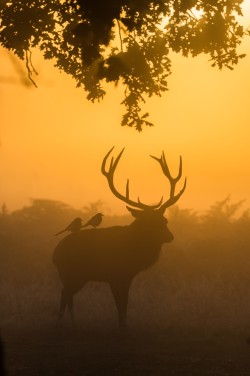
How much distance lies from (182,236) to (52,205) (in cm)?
920

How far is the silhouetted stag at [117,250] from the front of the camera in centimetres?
1478

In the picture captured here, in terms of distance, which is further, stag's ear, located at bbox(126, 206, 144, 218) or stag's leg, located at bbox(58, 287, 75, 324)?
stag's leg, located at bbox(58, 287, 75, 324)

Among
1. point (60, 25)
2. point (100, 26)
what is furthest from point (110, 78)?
point (60, 25)

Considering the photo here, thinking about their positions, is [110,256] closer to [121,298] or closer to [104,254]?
[104,254]

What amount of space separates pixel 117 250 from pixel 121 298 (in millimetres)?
1113

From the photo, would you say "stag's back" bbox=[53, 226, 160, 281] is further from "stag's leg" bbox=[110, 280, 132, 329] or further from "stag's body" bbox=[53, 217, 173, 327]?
"stag's leg" bbox=[110, 280, 132, 329]

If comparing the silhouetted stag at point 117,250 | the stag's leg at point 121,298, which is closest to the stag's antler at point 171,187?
the silhouetted stag at point 117,250

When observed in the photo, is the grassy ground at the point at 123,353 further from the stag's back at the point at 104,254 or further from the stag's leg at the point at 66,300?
the stag's back at the point at 104,254

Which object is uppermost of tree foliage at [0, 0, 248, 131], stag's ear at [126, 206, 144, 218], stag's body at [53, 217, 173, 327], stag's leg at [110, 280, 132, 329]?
tree foliage at [0, 0, 248, 131]

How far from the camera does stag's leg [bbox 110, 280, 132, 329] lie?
45.8 ft

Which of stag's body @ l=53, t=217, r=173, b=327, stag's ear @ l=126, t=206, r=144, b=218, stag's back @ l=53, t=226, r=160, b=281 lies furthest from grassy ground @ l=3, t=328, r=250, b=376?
stag's ear @ l=126, t=206, r=144, b=218

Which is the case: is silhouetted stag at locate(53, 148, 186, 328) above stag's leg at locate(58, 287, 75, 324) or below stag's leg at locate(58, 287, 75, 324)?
above

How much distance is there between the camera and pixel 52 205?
37625mm

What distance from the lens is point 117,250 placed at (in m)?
15.1
